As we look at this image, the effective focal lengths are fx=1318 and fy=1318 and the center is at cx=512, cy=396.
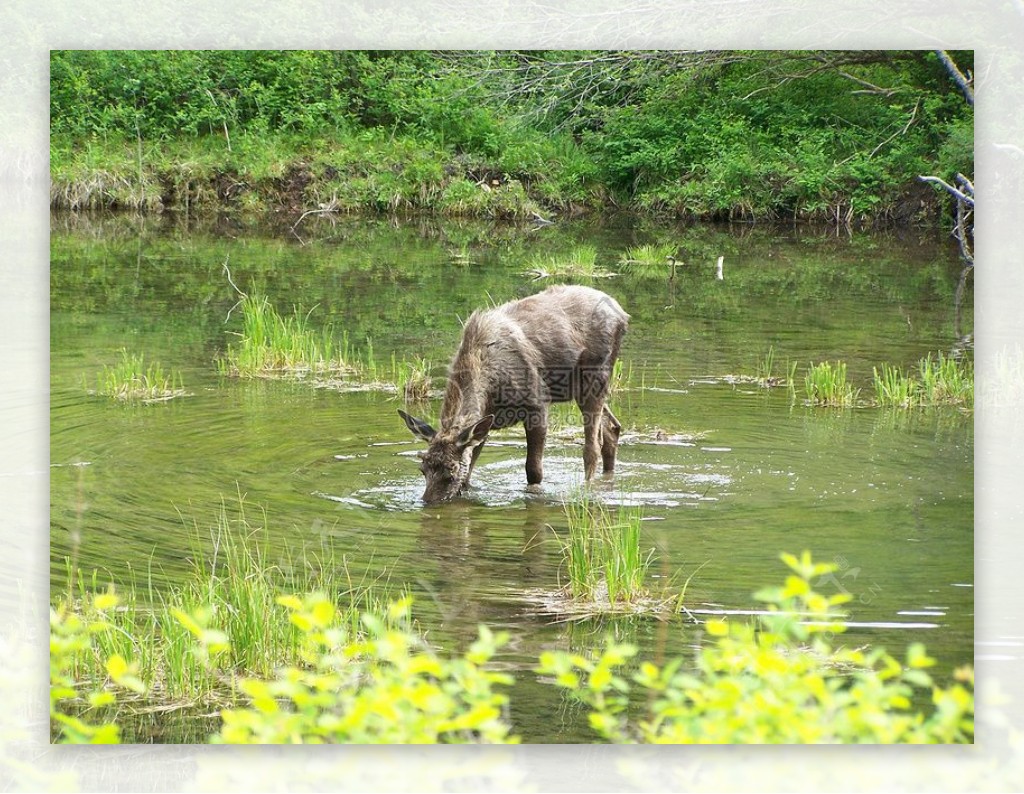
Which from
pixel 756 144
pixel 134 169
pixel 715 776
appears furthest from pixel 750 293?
pixel 715 776

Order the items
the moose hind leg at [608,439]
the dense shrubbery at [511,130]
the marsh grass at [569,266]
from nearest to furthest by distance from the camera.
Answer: the dense shrubbery at [511,130]
the moose hind leg at [608,439]
the marsh grass at [569,266]

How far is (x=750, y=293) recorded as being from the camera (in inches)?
575

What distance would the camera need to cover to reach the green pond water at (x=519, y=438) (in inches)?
283

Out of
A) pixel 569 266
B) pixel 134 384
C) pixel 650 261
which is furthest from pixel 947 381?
pixel 134 384

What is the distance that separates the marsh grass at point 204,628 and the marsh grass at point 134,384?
4630 millimetres

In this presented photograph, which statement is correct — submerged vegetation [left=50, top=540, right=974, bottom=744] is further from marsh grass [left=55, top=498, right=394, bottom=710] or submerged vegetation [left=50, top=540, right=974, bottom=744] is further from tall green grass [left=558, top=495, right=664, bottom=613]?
tall green grass [left=558, top=495, right=664, bottom=613]

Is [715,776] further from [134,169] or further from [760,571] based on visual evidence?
[134,169]

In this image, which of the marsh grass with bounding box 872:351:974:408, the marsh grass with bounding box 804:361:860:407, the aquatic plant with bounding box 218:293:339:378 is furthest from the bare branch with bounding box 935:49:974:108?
the aquatic plant with bounding box 218:293:339:378

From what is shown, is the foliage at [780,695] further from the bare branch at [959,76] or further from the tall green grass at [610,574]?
the bare branch at [959,76]

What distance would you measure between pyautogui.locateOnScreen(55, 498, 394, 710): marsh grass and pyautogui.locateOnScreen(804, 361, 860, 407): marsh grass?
5550 mm

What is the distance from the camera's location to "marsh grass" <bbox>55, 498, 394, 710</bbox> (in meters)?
5.90

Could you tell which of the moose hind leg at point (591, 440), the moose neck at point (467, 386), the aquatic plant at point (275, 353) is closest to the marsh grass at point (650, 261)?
the moose hind leg at point (591, 440)

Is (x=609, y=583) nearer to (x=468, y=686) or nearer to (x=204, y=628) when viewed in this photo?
(x=204, y=628)

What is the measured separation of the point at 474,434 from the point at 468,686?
177 inches
